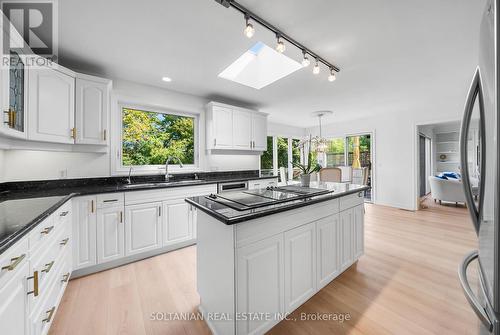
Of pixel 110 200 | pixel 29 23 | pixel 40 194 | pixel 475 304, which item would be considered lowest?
pixel 475 304

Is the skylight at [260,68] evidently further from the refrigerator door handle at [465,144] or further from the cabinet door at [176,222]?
the refrigerator door handle at [465,144]

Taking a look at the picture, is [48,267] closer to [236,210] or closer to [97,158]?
[236,210]

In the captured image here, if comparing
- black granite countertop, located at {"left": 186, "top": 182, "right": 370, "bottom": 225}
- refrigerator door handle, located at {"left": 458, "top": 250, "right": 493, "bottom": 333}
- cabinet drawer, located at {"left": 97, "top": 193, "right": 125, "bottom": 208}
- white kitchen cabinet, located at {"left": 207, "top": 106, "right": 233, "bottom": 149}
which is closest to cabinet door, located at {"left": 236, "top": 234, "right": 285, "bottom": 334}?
black granite countertop, located at {"left": 186, "top": 182, "right": 370, "bottom": 225}

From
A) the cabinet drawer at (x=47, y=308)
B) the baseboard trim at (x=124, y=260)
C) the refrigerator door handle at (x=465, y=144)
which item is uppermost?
the refrigerator door handle at (x=465, y=144)

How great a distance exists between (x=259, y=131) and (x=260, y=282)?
126 inches

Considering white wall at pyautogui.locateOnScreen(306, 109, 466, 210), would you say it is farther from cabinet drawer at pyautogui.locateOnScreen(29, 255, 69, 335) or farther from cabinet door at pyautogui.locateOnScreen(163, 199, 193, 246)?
cabinet drawer at pyautogui.locateOnScreen(29, 255, 69, 335)

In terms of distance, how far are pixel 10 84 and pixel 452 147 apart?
33.0ft

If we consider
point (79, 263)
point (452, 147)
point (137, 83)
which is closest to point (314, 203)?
point (79, 263)

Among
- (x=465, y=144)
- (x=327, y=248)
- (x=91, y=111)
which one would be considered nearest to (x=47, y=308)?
(x=91, y=111)

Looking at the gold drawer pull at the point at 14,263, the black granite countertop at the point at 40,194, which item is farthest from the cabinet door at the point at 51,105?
the gold drawer pull at the point at 14,263

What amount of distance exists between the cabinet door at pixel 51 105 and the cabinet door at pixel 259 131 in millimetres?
2749

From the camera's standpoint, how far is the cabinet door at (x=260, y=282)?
1157 millimetres

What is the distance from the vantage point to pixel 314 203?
1552 millimetres

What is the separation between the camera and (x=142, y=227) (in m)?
2.35
